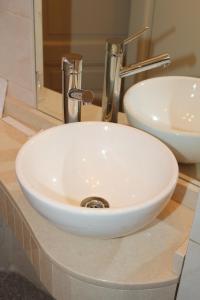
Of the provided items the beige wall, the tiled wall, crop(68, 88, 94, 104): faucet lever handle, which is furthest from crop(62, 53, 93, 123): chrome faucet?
the tiled wall

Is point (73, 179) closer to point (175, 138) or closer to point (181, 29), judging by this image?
point (175, 138)

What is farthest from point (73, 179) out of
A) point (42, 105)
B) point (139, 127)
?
point (42, 105)

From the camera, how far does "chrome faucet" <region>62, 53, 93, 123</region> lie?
3.22 feet

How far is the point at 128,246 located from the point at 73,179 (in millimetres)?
249

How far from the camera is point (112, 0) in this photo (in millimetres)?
1245

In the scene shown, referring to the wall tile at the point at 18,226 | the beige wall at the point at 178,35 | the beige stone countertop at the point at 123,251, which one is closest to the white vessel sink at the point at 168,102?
the beige wall at the point at 178,35

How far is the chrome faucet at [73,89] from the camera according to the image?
98cm

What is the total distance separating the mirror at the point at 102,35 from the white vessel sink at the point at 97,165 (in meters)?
0.15

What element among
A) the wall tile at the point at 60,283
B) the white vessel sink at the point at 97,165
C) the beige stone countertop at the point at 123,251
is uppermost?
the white vessel sink at the point at 97,165

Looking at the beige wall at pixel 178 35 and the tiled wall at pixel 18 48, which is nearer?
the beige wall at pixel 178 35

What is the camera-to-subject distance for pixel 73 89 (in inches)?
40.1

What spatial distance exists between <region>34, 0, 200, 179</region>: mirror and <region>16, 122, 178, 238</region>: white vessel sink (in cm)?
15

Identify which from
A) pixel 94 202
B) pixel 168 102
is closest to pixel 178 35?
pixel 168 102

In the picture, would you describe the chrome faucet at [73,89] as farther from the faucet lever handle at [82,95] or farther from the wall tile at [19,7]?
the wall tile at [19,7]
